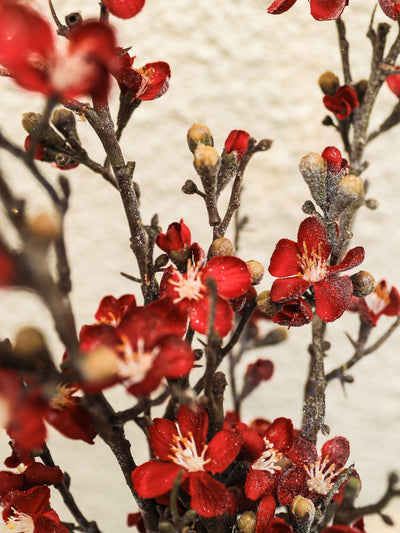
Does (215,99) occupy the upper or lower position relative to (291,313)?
upper

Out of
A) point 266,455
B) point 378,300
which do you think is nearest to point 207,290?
point 266,455

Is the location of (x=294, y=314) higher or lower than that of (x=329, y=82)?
lower

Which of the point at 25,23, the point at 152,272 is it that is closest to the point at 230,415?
the point at 152,272

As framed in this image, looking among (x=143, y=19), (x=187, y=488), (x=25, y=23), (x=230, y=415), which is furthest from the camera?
(x=143, y=19)

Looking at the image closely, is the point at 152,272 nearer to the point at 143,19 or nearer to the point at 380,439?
the point at 143,19

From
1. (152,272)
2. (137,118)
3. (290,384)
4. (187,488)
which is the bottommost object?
(187,488)

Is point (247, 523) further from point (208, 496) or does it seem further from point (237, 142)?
point (237, 142)

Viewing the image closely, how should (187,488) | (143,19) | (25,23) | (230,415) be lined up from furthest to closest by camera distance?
(143,19), (230,415), (187,488), (25,23)
